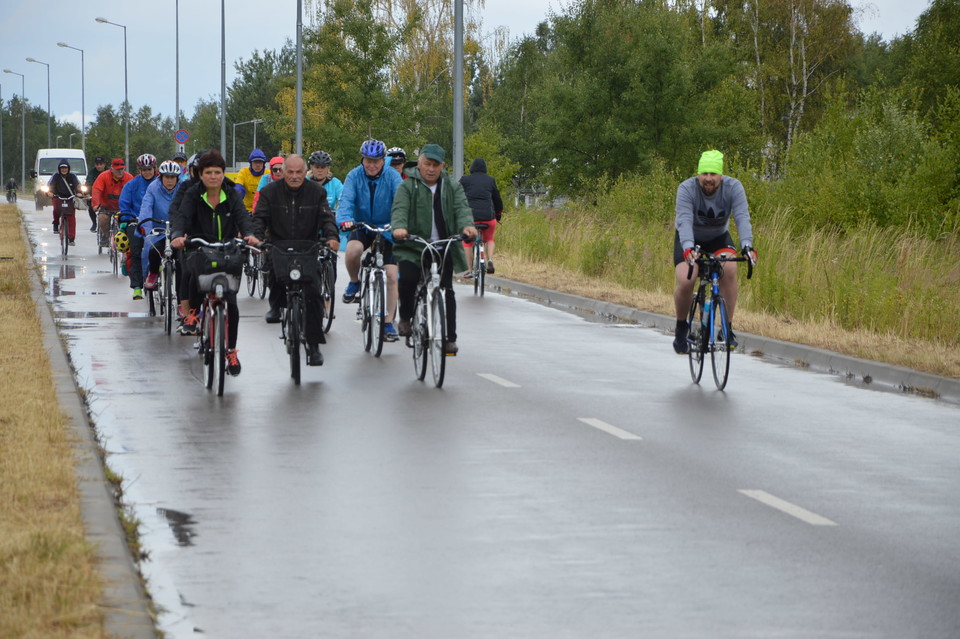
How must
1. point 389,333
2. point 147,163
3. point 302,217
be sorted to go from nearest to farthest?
point 302,217 → point 389,333 → point 147,163

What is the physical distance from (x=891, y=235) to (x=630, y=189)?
995 cm

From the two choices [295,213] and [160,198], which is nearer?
[295,213]

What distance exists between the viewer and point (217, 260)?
1127cm

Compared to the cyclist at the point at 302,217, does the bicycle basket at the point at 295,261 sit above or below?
below

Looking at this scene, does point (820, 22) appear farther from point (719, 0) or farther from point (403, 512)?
point (403, 512)

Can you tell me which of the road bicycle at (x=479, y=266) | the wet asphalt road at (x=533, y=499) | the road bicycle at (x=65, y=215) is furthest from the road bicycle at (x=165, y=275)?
the road bicycle at (x=65, y=215)

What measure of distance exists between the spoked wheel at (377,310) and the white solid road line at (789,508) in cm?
648

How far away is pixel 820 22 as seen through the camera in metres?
61.5

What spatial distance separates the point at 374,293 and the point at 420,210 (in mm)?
1670

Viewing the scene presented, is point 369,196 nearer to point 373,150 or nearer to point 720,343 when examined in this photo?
point 373,150

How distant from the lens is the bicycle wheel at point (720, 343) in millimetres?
11805

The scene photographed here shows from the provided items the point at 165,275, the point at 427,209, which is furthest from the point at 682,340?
the point at 165,275

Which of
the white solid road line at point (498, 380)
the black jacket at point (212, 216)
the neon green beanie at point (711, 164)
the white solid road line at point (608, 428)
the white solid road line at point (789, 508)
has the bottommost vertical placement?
the white solid road line at point (498, 380)

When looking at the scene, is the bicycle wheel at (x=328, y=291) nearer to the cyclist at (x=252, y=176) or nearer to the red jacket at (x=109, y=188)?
the cyclist at (x=252, y=176)
